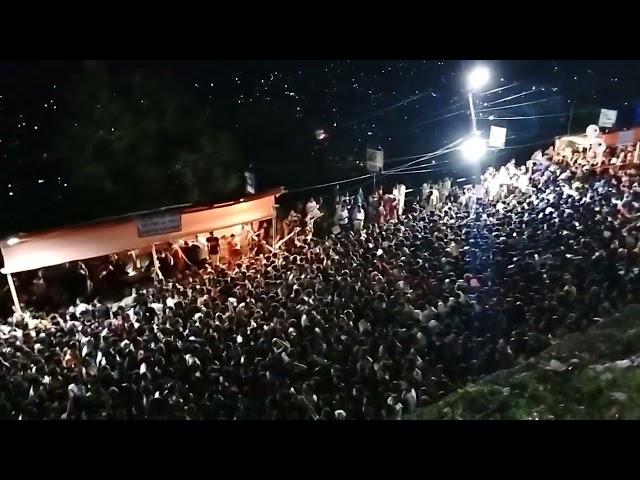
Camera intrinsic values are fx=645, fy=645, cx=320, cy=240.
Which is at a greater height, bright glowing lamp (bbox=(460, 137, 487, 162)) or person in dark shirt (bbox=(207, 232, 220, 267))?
bright glowing lamp (bbox=(460, 137, 487, 162))

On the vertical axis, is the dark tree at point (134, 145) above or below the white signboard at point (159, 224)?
above

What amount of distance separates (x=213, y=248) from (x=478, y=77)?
3.79 ft

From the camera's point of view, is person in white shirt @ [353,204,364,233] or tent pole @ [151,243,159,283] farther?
person in white shirt @ [353,204,364,233]

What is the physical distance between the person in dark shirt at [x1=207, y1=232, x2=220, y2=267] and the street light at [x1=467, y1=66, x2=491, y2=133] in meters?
1.04

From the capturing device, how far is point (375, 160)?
2414 mm

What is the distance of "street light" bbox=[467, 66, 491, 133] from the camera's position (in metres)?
2.35

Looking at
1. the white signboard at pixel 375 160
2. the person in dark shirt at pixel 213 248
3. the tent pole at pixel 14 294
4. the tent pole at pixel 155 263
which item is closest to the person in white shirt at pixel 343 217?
the white signboard at pixel 375 160

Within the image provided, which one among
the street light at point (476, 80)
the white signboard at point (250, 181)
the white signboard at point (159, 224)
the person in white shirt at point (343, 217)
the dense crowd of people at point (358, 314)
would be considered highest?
the street light at point (476, 80)

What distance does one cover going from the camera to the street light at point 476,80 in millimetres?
2350

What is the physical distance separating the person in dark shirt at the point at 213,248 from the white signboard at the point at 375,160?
631 millimetres

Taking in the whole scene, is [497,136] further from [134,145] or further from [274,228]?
[134,145]

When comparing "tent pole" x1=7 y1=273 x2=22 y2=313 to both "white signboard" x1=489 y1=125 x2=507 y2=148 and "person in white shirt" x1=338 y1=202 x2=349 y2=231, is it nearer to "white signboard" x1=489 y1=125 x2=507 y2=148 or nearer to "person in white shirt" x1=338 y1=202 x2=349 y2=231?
"person in white shirt" x1=338 y1=202 x2=349 y2=231

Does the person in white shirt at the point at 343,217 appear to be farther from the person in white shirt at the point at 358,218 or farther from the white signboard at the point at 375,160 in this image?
the white signboard at the point at 375,160

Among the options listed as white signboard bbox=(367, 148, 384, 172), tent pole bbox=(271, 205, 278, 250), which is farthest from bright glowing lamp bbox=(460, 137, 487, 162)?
tent pole bbox=(271, 205, 278, 250)
